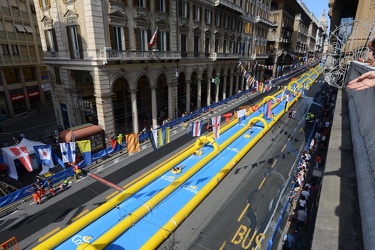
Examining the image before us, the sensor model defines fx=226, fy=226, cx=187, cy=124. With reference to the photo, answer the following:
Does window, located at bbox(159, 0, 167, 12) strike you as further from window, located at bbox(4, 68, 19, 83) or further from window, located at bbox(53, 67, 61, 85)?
window, located at bbox(4, 68, 19, 83)

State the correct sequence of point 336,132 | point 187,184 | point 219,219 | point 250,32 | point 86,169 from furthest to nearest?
point 250,32
point 86,169
point 187,184
point 219,219
point 336,132

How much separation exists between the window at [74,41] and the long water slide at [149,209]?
16.1 m

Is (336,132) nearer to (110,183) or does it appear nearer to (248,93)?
(110,183)

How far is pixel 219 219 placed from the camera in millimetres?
15039

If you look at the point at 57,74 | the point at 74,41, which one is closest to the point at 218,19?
the point at 74,41

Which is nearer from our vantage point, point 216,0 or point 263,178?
point 263,178

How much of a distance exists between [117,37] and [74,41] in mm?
4757

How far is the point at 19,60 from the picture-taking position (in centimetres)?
3731

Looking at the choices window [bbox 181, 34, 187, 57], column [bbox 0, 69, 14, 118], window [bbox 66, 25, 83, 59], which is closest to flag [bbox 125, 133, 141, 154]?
window [bbox 66, 25, 83, 59]

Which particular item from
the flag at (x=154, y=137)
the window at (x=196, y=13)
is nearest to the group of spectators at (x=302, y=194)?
the flag at (x=154, y=137)

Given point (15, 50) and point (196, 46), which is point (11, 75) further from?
point (196, 46)

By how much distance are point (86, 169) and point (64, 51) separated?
14.7 m

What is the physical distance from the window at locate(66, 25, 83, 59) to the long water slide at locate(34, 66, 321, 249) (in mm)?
16127

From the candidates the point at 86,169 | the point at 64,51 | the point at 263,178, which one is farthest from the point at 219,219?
the point at 64,51
